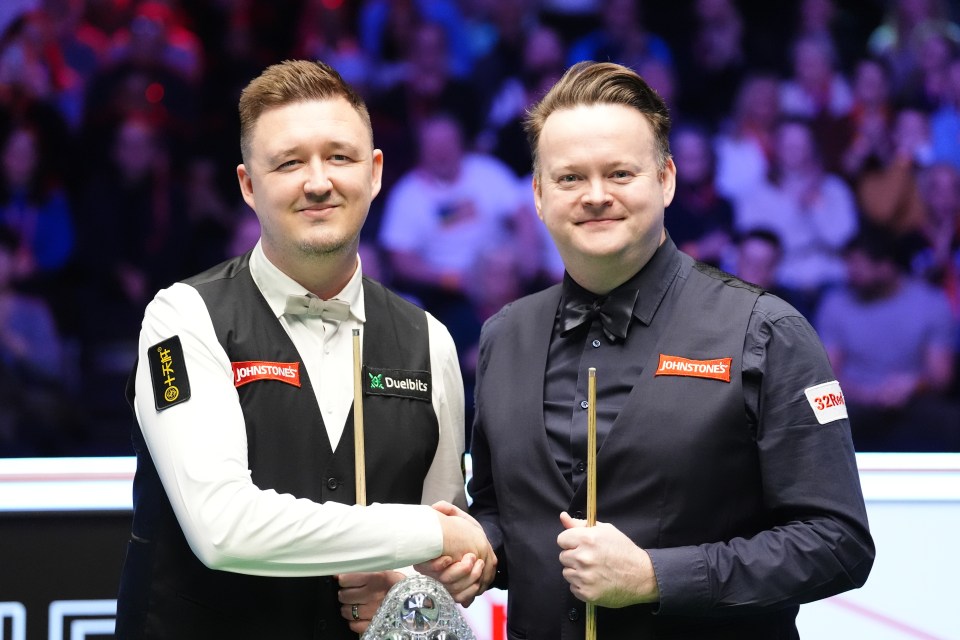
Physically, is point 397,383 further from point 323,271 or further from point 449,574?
point 449,574

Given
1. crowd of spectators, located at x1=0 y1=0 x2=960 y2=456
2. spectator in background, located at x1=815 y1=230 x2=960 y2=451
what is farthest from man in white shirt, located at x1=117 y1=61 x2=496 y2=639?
spectator in background, located at x1=815 y1=230 x2=960 y2=451

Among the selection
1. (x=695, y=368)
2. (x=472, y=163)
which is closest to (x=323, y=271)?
(x=695, y=368)

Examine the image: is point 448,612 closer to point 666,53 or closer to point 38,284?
point 38,284

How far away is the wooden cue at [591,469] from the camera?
194cm

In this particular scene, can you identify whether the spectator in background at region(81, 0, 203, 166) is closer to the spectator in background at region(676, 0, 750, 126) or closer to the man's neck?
the spectator in background at region(676, 0, 750, 126)

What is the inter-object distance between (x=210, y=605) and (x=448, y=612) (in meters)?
0.59

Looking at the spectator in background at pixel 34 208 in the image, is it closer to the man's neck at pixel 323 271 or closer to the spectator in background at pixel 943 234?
the man's neck at pixel 323 271

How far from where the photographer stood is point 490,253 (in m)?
5.42

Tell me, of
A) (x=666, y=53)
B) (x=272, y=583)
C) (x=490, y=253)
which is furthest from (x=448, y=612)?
(x=666, y=53)

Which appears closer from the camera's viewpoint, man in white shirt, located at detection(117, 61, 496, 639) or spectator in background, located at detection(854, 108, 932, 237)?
man in white shirt, located at detection(117, 61, 496, 639)

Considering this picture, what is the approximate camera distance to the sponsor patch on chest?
6.93ft

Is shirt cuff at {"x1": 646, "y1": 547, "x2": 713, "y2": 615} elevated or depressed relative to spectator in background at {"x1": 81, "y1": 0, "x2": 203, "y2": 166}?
depressed

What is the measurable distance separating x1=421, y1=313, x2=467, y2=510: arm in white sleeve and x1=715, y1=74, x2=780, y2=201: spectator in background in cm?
342

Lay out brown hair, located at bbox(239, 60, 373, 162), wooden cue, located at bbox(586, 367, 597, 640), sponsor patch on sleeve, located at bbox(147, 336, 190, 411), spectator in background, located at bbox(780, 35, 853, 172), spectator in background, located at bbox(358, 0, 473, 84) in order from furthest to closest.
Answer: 1. spectator in background, located at bbox(358, 0, 473, 84)
2. spectator in background, located at bbox(780, 35, 853, 172)
3. brown hair, located at bbox(239, 60, 373, 162)
4. sponsor patch on sleeve, located at bbox(147, 336, 190, 411)
5. wooden cue, located at bbox(586, 367, 597, 640)
